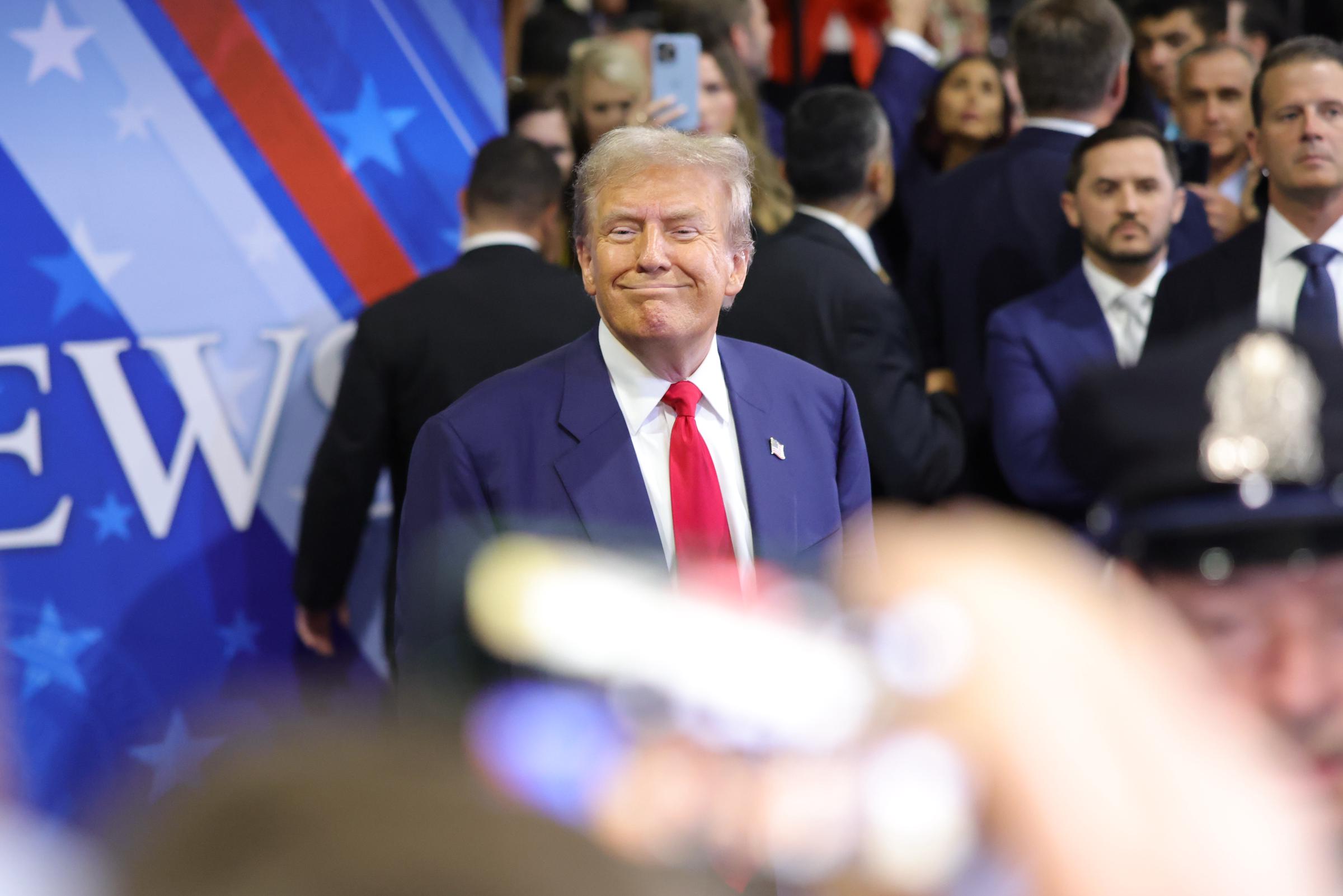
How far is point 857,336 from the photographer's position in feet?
11.9

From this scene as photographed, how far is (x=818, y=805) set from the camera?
0.89 m

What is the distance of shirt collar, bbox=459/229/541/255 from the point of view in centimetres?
370

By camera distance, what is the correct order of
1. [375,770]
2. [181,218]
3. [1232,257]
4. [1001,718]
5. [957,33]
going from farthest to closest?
1. [957,33]
2. [181,218]
3. [1232,257]
4. [1001,718]
5. [375,770]

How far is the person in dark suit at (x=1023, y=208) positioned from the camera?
13.5 ft

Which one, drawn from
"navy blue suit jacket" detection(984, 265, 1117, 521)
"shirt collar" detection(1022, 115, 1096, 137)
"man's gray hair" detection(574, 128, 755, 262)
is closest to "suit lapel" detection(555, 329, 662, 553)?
"man's gray hair" detection(574, 128, 755, 262)

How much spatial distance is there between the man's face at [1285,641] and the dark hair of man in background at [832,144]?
8.47 ft

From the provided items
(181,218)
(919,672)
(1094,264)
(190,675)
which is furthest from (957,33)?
(919,672)

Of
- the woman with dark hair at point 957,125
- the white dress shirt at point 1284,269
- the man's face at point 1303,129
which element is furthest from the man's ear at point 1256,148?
the woman with dark hair at point 957,125

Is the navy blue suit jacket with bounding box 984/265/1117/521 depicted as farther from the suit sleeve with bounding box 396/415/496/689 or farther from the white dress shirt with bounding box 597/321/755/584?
the suit sleeve with bounding box 396/415/496/689

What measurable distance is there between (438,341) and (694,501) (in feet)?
4.25

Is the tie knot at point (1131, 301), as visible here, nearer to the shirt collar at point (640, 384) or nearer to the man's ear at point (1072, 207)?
the man's ear at point (1072, 207)

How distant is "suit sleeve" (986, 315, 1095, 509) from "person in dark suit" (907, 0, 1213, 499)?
0.35 m

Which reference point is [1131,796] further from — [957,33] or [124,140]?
[957,33]

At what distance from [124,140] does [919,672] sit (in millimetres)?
3283
